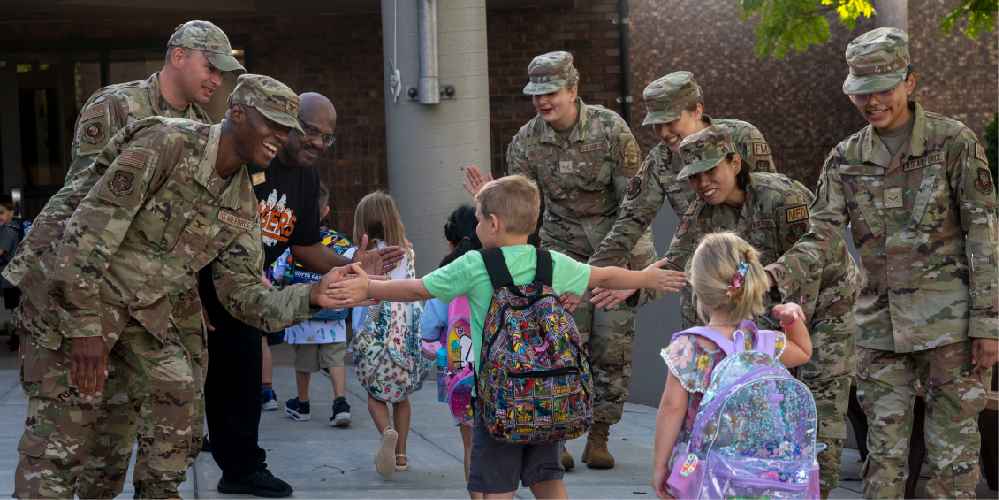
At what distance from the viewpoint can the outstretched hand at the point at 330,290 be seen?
140 inches

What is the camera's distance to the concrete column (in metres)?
7.98

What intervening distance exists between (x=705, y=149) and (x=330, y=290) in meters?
1.72

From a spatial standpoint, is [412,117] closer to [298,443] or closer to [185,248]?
[298,443]

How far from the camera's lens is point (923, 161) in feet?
12.5

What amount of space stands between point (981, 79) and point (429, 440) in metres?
9.50

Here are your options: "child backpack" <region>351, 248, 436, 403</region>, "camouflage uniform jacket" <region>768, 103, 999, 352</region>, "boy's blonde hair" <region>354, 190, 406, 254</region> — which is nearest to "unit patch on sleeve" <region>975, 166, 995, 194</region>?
"camouflage uniform jacket" <region>768, 103, 999, 352</region>

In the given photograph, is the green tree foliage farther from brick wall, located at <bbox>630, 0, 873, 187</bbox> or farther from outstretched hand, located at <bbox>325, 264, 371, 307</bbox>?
outstretched hand, located at <bbox>325, 264, 371, 307</bbox>

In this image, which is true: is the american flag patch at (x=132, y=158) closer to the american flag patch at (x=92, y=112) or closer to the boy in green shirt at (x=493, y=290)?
the american flag patch at (x=92, y=112)

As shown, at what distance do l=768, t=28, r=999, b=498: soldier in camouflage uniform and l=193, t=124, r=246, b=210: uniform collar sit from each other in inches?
86.6

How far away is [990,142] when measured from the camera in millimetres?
10617

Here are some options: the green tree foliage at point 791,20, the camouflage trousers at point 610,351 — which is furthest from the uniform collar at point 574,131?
the green tree foliage at point 791,20

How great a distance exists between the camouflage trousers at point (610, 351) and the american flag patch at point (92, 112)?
2704 millimetres

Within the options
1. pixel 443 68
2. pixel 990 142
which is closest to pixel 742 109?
pixel 990 142

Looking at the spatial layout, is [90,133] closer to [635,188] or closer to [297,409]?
[635,188]
